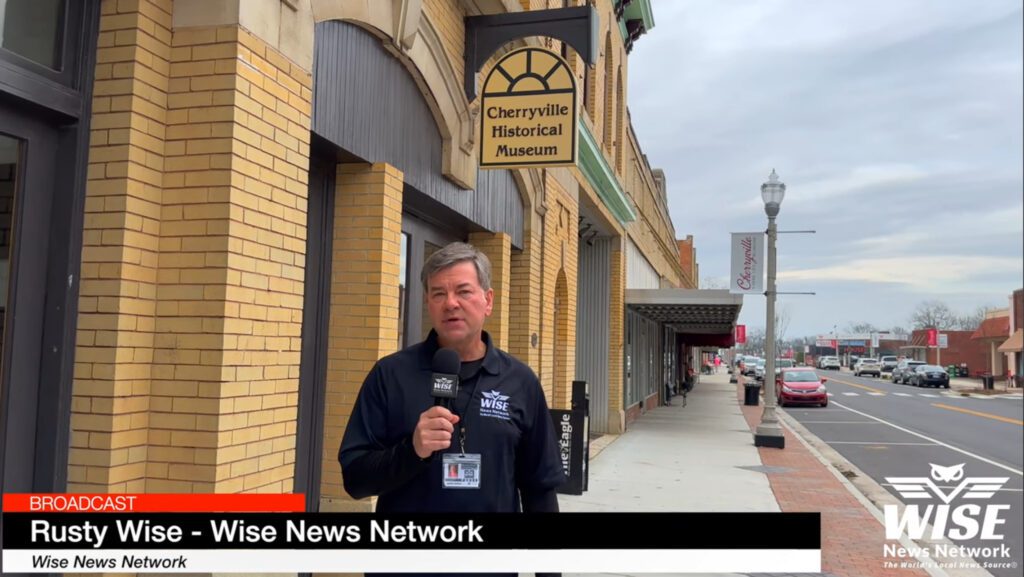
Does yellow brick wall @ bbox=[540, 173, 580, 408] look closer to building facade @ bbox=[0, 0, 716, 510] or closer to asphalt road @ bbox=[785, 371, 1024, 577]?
asphalt road @ bbox=[785, 371, 1024, 577]

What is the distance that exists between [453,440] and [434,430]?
24 centimetres

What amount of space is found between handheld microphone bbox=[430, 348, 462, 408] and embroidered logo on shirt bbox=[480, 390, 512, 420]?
4.2 inches

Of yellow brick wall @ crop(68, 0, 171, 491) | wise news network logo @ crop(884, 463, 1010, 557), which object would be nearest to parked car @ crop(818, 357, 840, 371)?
wise news network logo @ crop(884, 463, 1010, 557)

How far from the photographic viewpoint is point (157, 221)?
356cm

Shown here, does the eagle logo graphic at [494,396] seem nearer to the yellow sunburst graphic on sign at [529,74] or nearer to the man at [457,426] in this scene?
the man at [457,426]

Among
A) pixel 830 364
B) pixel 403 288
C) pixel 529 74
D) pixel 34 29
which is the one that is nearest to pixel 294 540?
pixel 34 29

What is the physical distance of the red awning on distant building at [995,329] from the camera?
190ft

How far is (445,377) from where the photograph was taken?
222 cm

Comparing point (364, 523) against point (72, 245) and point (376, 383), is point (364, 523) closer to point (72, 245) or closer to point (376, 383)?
point (376, 383)

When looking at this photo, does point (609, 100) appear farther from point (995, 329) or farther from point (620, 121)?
point (995, 329)

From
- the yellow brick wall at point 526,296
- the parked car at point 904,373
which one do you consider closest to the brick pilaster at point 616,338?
the yellow brick wall at point 526,296

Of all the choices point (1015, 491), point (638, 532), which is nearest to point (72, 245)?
point (638, 532)

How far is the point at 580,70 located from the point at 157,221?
375 inches

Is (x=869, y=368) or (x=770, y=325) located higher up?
(x=770, y=325)
